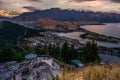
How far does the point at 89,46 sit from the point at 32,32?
11598cm

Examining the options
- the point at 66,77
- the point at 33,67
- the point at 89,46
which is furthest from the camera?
the point at 89,46

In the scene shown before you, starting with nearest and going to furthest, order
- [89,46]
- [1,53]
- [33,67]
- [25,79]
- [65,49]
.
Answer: [25,79] < [33,67] < [1,53] < [89,46] < [65,49]

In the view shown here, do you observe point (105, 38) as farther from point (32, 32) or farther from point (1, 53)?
point (1, 53)

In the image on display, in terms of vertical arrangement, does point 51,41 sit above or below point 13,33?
below

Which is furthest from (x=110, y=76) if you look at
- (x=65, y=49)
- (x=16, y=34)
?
(x=16, y=34)

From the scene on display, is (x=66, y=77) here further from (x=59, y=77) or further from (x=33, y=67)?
(x=33, y=67)

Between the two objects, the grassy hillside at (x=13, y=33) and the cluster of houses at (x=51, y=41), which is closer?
the cluster of houses at (x=51, y=41)

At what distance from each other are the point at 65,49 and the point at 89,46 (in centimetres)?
737

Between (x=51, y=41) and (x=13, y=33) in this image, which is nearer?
(x=51, y=41)

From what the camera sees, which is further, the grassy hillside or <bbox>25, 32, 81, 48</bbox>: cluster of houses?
the grassy hillside

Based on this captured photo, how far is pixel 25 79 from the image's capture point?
15.5 m

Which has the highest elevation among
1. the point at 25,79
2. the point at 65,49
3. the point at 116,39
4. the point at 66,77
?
the point at 66,77

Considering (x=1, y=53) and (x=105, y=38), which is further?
(x=105, y=38)

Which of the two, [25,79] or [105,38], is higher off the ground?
[25,79]
